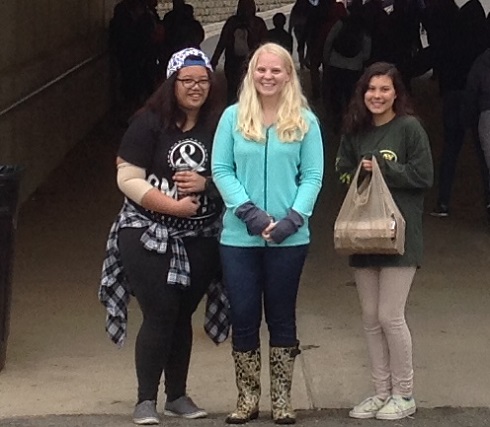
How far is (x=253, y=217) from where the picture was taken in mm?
5203

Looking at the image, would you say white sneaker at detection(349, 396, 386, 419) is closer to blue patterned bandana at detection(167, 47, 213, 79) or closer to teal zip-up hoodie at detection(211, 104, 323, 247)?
teal zip-up hoodie at detection(211, 104, 323, 247)

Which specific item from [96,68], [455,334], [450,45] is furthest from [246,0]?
[455,334]

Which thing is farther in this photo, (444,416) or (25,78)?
(25,78)

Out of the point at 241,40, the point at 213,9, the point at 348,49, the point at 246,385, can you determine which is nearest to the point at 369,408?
the point at 246,385

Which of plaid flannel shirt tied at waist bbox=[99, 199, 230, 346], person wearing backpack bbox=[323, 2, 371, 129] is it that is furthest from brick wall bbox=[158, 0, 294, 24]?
plaid flannel shirt tied at waist bbox=[99, 199, 230, 346]

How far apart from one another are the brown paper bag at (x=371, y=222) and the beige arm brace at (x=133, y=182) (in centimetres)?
87

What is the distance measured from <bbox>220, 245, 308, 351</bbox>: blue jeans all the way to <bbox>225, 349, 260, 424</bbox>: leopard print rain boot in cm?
4

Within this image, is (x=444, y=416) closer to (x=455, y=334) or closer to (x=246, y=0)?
(x=455, y=334)

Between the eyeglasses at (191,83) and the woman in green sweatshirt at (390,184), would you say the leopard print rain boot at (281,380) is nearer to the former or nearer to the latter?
the woman in green sweatshirt at (390,184)

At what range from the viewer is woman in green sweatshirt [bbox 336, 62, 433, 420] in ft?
18.0

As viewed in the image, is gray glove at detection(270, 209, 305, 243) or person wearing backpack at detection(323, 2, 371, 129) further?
Answer: person wearing backpack at detection(323, 2, 371, 129)

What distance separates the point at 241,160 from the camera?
5293 mm

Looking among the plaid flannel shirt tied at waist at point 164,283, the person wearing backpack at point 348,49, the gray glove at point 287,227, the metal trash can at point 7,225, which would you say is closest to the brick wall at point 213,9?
the person wearing backpack at point 348,49

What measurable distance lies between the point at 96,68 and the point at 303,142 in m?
12.0
